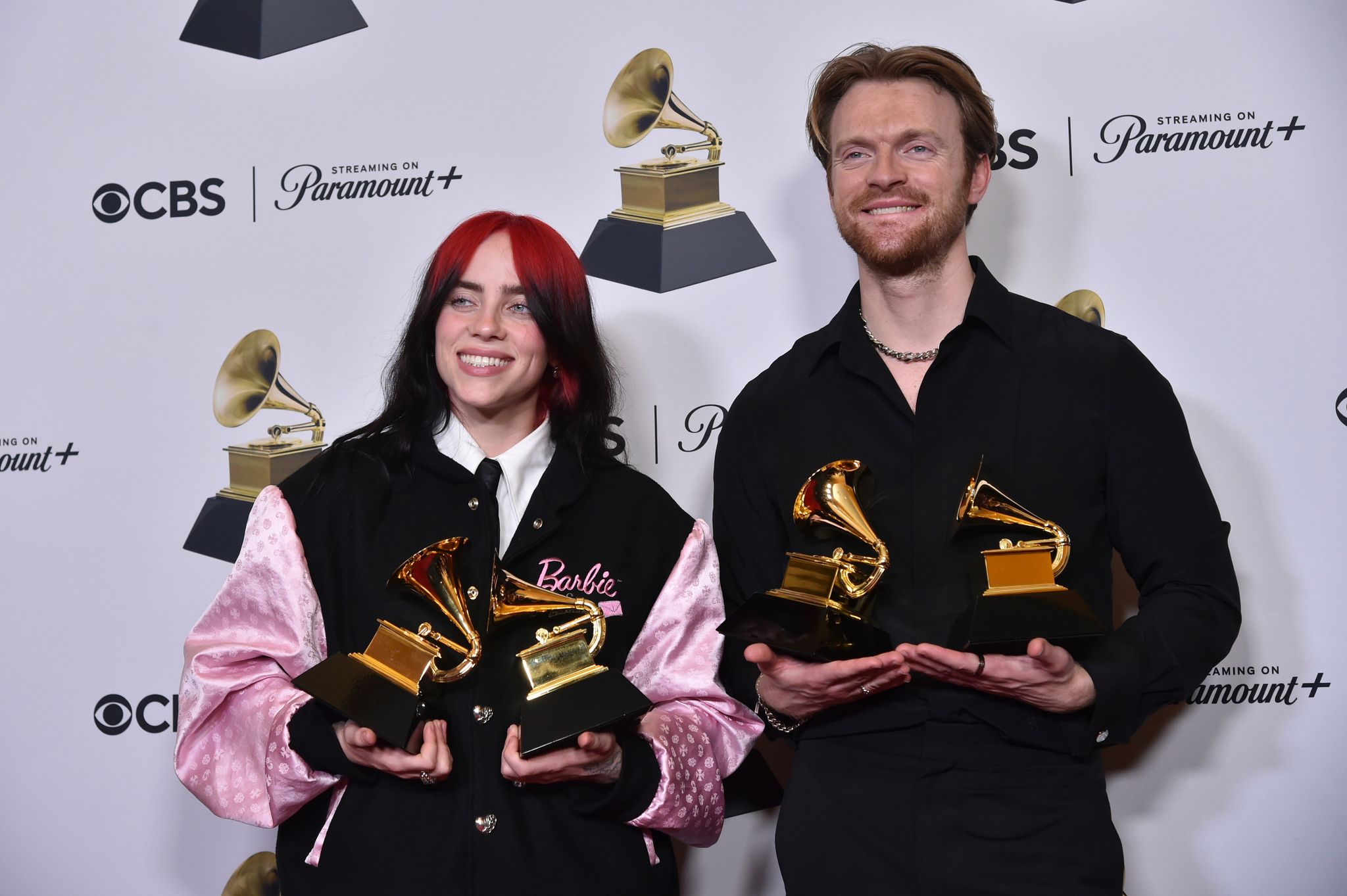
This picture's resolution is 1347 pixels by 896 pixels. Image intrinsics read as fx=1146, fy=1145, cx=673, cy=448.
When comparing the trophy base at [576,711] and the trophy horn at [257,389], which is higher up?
the trophy horn at [257,389]

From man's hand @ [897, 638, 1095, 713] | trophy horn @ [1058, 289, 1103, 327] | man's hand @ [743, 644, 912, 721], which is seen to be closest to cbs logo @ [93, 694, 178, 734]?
man's hand @ [743, 644, 912, 721]

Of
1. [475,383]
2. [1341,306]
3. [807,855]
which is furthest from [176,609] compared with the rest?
[1341,306]

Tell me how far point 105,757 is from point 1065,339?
2.54 m

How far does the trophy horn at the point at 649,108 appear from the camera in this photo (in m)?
2.84

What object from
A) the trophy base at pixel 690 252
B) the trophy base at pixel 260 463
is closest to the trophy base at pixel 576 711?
the trophy base at pixel 690 252

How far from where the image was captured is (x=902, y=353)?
2.14 metres

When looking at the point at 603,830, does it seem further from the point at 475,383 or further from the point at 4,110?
the point at 4,110

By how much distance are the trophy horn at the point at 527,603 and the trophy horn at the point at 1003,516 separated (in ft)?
2.05

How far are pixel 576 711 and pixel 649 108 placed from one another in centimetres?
169

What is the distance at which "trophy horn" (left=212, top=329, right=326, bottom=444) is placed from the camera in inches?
116

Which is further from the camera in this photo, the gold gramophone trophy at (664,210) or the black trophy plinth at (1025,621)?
the gold gramophone trophy at (664,210)

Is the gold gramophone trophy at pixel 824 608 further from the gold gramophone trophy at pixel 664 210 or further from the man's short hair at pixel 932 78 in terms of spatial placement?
the gold gramophone trophy at pixel 664 210

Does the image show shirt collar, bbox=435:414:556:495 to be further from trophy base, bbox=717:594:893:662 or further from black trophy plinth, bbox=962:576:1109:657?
black trophy plinth, bbox=962:576:1109:657

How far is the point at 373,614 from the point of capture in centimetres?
195
